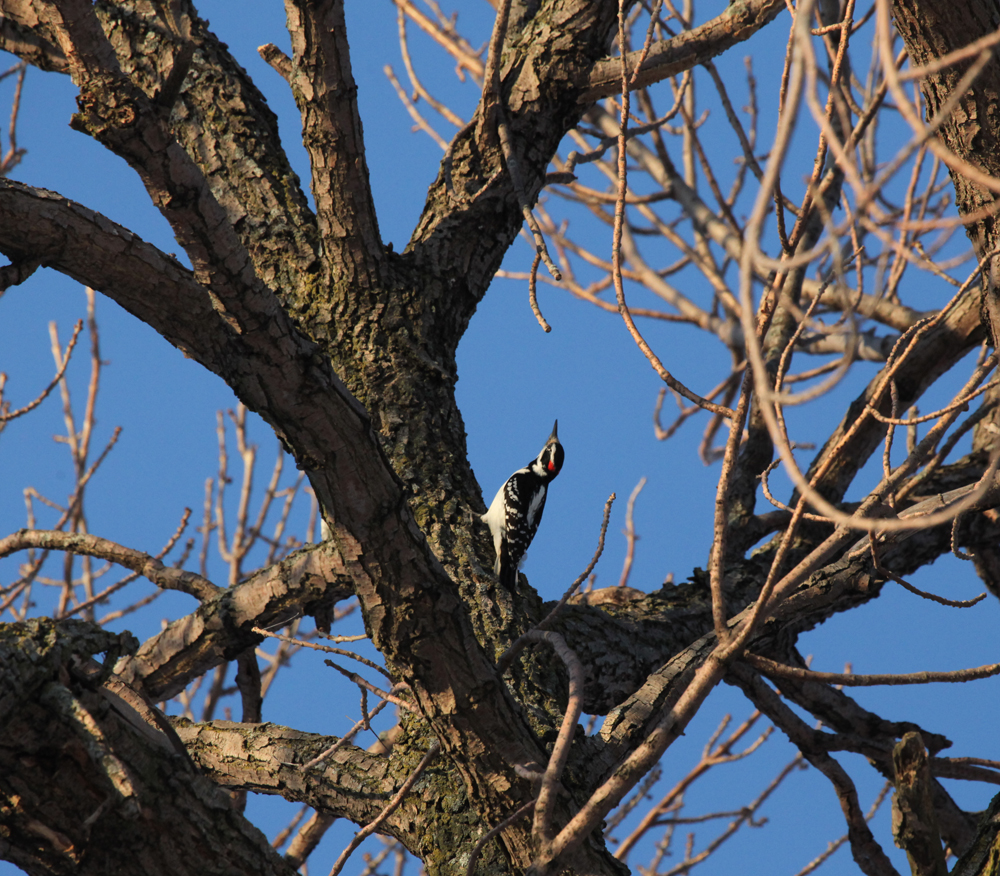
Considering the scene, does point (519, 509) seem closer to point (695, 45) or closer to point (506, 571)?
point (506, 571)

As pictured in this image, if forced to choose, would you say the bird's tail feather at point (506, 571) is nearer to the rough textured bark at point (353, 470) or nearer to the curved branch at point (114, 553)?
the rough textured bark at point (353, 470)

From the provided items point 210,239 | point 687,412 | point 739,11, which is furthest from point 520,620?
point 687,412

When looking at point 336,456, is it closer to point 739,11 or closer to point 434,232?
point 434,232

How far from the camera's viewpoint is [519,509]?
5875 mm

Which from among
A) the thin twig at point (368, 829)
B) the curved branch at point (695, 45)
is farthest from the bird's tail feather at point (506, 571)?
the curved branch at point (695, 45)

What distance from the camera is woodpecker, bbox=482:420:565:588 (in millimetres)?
3664

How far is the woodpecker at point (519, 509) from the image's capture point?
12.0 ft

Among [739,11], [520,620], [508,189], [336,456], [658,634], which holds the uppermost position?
[739,11]

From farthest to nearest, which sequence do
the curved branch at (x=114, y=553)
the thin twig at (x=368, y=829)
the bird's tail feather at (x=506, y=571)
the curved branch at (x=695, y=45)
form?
the curved branch at (x=114, y=553) → the curved branch at (x=695, y=45) → the bird's tail feather at (x=506, y=571) → the thin twig at (x=368, y=829)

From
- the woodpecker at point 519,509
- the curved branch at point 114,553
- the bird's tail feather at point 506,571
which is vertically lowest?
the curved branch at point 114,553

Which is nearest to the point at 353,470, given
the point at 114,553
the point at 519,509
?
the point at 114,553

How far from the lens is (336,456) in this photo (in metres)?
2.35

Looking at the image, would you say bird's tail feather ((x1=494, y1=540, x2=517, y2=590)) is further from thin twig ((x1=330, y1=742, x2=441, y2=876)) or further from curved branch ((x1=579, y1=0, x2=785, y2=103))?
curved branch ((x1=579, y1=0, x2=785, y2=103))

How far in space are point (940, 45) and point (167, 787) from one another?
2570mm
